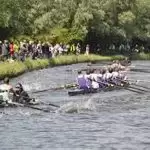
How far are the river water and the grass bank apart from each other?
9166mm

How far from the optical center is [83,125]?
29.2 m

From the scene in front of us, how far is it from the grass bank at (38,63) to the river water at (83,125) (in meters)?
9.17

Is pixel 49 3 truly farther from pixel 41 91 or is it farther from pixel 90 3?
pixel 41 91

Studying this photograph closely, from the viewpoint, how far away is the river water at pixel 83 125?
25125 mm

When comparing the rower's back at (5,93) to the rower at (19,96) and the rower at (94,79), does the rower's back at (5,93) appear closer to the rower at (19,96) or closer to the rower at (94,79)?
the rower at (19,96)

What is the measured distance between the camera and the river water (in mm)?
25125

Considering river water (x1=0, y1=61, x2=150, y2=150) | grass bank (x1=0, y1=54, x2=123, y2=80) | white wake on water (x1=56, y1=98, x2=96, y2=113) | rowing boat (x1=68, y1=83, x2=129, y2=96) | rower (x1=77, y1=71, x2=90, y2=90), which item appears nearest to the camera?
river water (x1=0, y1=61, x2=150, y2=150)

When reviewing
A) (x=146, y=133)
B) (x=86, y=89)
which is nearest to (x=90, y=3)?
(x=86, y=89)

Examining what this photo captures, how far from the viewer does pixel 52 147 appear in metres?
24.4

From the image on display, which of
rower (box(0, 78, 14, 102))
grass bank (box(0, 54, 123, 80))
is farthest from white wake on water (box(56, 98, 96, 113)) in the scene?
grass bank (box(0, 54, 123, 80))

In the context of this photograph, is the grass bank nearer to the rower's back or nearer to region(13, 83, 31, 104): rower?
region(13, 83, 31, 104): rower

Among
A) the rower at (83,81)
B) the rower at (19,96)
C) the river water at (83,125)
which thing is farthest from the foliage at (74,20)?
the rower at (19,96)

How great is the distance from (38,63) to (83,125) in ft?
108

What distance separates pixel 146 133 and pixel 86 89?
14.4 metres
